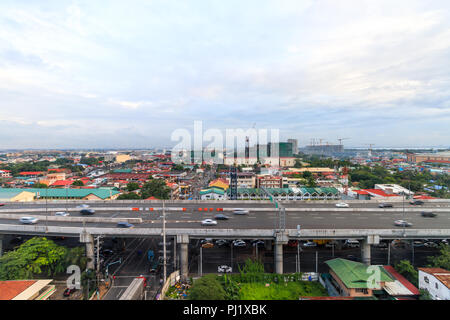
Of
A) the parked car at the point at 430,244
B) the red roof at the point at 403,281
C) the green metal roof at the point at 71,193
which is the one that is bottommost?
the parked car at the point at 430,244

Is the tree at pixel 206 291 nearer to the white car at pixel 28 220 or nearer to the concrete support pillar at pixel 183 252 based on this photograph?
the concrete support pillar at pixel 183 252

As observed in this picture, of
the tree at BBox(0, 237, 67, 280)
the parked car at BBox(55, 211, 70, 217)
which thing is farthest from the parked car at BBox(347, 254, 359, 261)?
the parked car at BBox(55, 211, 70, 217)

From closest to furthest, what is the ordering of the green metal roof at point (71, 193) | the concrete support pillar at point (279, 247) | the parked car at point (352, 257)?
the concrete support pillar at point (279, 247)
the parked car at point (352, 257)
the green metal roof at point (71, 193)

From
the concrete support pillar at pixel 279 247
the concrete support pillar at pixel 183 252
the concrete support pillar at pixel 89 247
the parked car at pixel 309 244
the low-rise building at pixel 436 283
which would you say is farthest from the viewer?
the parked car at pixel 309 244

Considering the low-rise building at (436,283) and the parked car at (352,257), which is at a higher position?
the low-rise building at (436,283)

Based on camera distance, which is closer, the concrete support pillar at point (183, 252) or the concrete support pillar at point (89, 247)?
the concrete support pillar at point (183, 252)

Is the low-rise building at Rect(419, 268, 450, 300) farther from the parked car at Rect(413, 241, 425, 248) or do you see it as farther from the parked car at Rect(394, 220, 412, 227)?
the parked car at Rect(413, 241, 425, 248)

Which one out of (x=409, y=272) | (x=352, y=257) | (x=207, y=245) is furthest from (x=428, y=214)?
(x=207, y=245)

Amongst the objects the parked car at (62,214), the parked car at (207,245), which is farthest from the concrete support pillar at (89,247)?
the parked car at (207,245)
